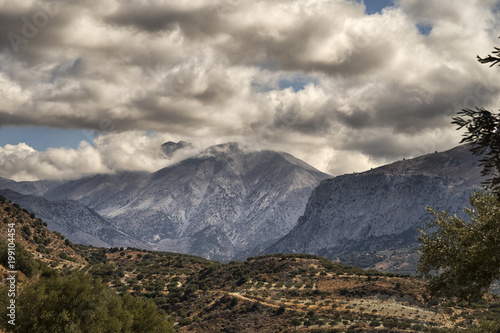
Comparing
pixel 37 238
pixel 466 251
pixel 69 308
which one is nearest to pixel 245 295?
pixel 69 308

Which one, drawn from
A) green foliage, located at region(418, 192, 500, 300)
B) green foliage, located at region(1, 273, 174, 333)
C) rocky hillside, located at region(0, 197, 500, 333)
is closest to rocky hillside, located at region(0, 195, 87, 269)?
rocky hillside, located at region(0, 197, 500, 333)

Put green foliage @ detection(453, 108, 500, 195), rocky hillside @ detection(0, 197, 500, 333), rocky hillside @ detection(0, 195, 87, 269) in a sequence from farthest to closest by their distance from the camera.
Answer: rocky hillside @ detection(0, 195, 87, 269) → rocky hillside @ detection(0, 197, 500, 333) → green foliage @ detection(453, 108, 500, 195)

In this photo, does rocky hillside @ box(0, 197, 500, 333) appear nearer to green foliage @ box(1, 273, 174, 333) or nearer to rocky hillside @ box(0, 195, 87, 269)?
green foliage @ box(1, 273, 174, 333)

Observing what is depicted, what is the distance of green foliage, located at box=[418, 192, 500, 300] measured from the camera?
25334 mm

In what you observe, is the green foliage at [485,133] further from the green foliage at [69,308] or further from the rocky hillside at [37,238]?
the rocky hillside at [37,238]

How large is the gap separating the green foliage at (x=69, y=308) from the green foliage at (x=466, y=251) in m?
31.5

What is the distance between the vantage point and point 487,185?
2150 centimetres

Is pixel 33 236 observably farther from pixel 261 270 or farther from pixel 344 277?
pixel 344 277

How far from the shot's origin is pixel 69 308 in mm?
43656

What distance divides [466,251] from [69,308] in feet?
118

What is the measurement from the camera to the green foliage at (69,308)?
134 ft

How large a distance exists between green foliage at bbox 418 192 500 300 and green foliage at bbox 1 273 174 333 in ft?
103

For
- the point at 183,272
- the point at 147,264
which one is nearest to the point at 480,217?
the point at 183,272

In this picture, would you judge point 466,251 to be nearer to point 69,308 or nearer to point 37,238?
point 69,308
